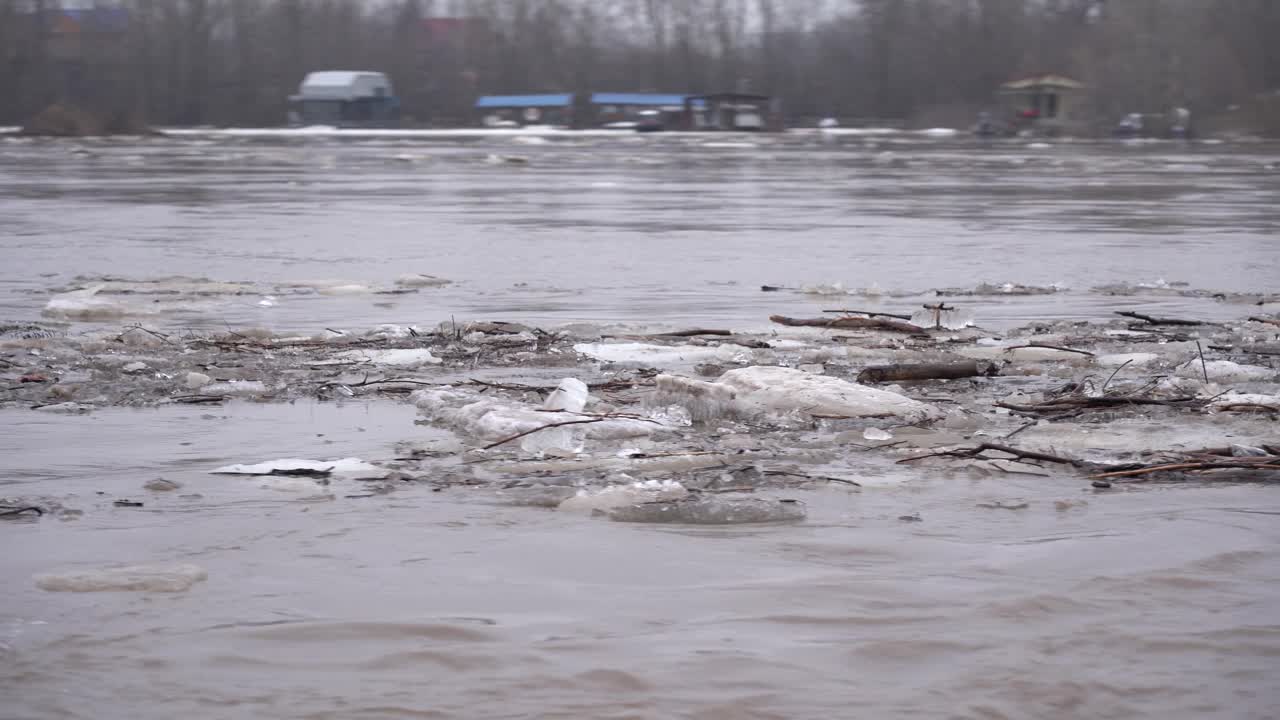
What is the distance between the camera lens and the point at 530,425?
508cm

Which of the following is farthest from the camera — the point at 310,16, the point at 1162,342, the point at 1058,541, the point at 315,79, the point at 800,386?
the point at 310,16

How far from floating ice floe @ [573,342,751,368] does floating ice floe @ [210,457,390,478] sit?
7.34 feet

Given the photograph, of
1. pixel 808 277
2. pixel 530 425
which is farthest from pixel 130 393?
pixel 808 277

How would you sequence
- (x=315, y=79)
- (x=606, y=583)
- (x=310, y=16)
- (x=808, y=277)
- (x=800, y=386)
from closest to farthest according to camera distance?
(x=606, y=583), (x=800, y=386), (x=808, y=277), (x=315, y=79), (x=310, y=16)

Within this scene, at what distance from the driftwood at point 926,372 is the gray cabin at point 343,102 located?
83.4m

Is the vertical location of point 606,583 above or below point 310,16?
below

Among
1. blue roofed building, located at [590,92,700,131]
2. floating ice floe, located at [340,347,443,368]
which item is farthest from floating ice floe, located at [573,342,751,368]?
blue roofed building, located at [590,92,700,131]

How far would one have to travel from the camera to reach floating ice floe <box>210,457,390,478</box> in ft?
15.0

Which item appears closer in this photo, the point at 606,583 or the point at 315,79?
the point at 606,583

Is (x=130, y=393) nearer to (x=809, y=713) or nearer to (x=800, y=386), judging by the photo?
(x=800, y=386)

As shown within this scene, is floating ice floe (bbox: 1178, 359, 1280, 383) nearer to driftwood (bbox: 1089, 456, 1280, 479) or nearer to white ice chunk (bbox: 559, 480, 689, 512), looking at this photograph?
driftwood (bbox: 1089, 456, 1280, 479)

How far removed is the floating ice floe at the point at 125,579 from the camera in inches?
137

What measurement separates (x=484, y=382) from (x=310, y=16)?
108 meters

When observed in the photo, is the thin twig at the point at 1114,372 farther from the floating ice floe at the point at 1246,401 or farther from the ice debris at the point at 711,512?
the ice debris at the point at 711,512
